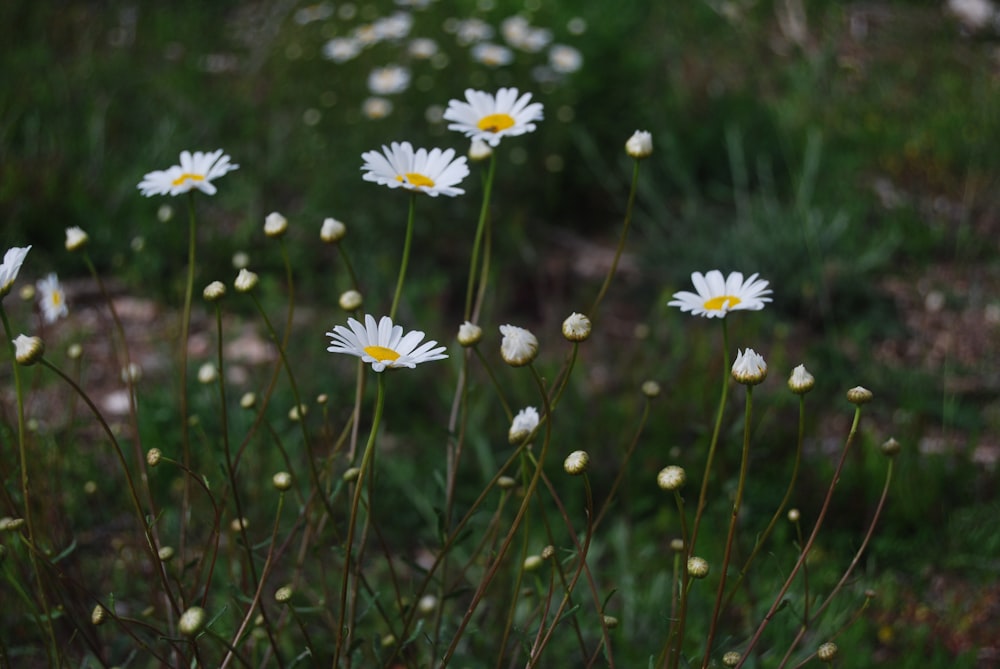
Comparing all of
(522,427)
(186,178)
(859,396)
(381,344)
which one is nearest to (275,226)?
(186,178)

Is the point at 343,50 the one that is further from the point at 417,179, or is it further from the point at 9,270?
the point at 9,270

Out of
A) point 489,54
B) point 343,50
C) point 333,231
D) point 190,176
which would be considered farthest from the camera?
point 343,50

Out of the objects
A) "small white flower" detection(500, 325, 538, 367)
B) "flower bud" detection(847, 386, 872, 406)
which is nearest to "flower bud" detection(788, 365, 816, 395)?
"flower bud" detection(847, 386, 872, 406)

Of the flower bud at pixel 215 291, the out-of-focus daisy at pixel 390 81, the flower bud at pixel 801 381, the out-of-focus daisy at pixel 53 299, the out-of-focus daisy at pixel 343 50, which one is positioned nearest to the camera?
the flower bud at pixel 801 381

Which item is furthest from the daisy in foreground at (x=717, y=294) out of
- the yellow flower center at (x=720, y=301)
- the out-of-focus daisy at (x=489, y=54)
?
the out-of-focus daisy at (x=489, y=54)

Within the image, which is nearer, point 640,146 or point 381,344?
point 381,344

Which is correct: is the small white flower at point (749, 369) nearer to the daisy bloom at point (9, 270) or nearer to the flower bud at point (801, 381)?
the flower bud at point (801, 381)

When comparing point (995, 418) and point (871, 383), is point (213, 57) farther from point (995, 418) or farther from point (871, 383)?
point (995, 418)
